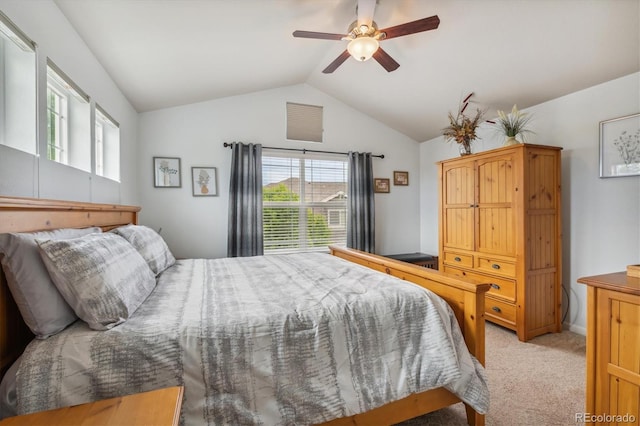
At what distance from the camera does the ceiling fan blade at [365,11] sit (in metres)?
1.91

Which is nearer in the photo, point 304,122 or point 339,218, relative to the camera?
point 304,122

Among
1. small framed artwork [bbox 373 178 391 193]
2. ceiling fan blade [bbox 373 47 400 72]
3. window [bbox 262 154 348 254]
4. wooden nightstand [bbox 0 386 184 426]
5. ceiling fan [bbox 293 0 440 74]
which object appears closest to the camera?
wooden nightstand [bbox 0 386 184 426]

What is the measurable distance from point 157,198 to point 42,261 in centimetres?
251

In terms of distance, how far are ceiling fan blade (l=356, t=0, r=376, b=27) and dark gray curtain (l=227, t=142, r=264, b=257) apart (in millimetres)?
2013

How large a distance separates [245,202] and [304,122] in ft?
4.52

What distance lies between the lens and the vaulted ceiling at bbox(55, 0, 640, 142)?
1924 millimetres

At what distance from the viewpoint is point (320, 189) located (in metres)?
4.10

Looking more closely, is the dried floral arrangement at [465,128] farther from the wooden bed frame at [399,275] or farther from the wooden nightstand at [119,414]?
the wooden nightstand at [119,414]

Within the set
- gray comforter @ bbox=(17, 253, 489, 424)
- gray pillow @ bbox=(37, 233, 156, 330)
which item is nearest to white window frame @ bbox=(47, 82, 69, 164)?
gray pillow @ bbox=(37, 233, 156, 330)

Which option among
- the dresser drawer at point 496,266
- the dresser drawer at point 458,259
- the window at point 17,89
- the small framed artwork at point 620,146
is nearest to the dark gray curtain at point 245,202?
the window at point 17,89

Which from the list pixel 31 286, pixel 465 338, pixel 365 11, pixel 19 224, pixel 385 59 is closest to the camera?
pixel 31 286

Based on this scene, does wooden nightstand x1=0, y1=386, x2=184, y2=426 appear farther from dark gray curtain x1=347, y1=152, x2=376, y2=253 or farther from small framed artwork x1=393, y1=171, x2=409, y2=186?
small framed artwork x1=393, y1=171, x2=409, y2=186

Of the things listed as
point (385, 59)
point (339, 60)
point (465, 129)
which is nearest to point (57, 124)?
point (339, 60)

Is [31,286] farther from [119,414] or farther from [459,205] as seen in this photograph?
[459,205]
